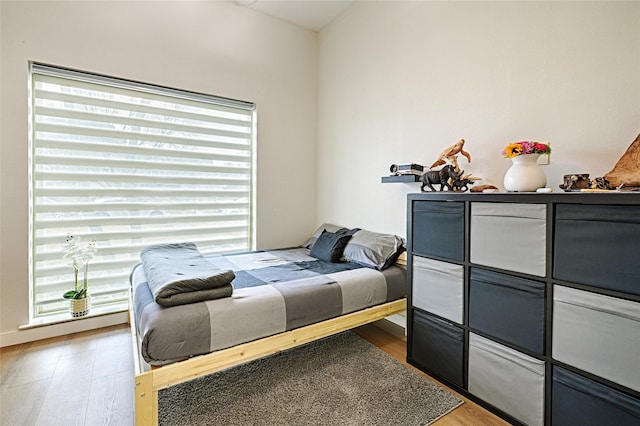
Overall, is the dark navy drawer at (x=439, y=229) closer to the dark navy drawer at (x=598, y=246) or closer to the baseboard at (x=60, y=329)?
the dark navy drawer at (x=598, y=246)

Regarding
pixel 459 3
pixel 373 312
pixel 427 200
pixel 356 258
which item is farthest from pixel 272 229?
pixel 459 3

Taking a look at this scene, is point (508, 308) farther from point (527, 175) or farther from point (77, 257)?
point (77, 257)

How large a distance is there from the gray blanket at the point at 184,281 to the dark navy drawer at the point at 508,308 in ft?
4.61

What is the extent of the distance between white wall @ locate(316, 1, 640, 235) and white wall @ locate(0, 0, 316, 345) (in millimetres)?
316

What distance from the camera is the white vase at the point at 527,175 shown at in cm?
165

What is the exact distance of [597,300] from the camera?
1.26 meters

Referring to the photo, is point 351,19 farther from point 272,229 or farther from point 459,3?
point 272,229

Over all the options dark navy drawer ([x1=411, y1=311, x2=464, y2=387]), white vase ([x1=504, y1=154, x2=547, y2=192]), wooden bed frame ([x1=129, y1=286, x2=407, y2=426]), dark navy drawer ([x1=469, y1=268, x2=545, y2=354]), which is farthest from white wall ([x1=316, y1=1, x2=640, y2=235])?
wooden bed frame ([x1=129, y1=286, x2=407, y2=426])

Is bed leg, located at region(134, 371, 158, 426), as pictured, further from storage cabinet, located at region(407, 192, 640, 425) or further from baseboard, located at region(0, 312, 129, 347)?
baseboard, located at region(0, 312, 129, 347)

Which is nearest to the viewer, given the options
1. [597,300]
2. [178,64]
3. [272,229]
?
[597,300]

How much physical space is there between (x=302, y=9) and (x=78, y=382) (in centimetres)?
383

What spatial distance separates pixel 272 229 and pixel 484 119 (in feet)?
7.92

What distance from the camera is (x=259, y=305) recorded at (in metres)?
1.74

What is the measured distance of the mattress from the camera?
147 centimetres
